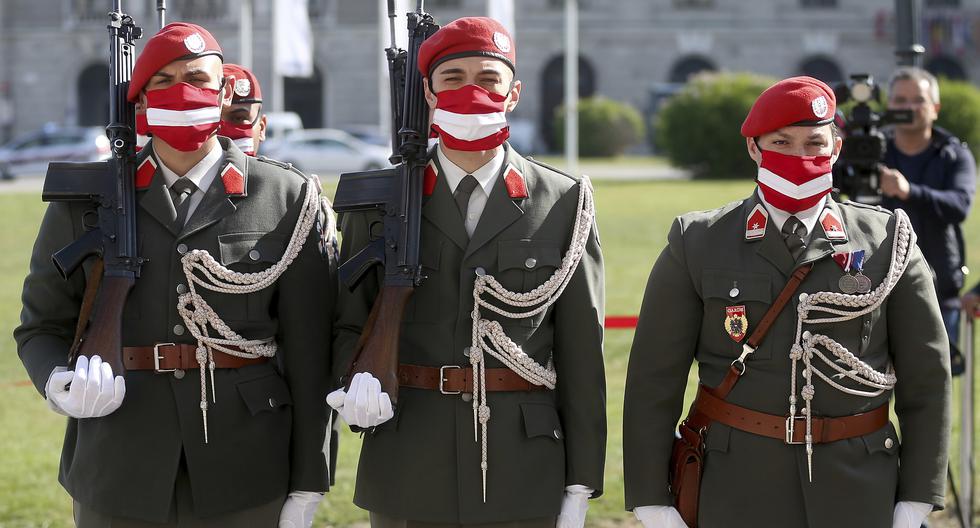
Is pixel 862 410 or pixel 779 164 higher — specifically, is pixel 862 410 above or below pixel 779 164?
below

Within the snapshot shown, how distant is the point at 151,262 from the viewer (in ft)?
12.7

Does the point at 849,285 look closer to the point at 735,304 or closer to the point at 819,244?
the point at 819,244

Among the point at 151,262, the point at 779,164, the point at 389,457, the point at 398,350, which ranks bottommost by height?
the point at 389,457

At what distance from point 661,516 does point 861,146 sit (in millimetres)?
2908

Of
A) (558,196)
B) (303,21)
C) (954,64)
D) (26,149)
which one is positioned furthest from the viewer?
(954,64)

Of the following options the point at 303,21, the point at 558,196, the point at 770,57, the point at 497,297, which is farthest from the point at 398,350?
the point at 770,57

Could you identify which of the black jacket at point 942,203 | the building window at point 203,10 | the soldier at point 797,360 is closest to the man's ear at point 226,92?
the soldier at point 797,360

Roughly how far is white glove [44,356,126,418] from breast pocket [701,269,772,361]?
169cm

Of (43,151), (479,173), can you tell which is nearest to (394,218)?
(479,173)

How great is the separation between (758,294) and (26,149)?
31.4 metres

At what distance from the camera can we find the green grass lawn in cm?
647

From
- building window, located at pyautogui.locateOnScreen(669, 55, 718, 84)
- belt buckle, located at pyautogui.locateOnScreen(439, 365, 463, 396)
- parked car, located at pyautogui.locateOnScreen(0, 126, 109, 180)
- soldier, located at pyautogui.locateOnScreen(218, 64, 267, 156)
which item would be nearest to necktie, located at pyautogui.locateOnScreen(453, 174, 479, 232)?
belt buckle, located at pyautogui.locateOnScreen(439, 365, 463, 396)

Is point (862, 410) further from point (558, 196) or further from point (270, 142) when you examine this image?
point (270, 142)

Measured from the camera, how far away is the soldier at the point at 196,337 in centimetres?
381
